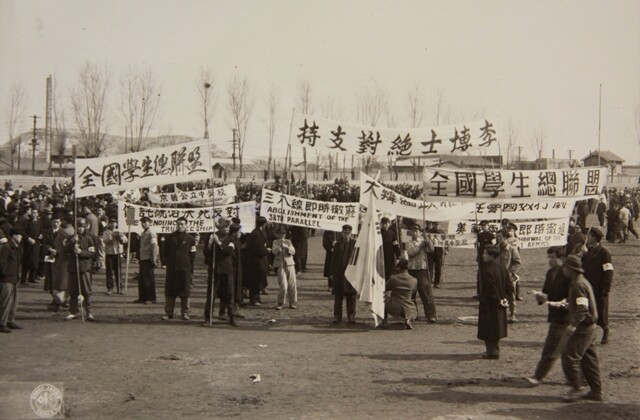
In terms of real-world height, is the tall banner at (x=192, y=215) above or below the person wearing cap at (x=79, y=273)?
above

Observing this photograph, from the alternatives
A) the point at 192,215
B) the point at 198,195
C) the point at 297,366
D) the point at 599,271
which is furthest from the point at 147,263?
the point at 599,271

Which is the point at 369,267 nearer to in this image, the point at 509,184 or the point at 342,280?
the point at 342,280

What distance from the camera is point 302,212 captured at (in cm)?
1692

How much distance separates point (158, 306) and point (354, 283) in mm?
4977

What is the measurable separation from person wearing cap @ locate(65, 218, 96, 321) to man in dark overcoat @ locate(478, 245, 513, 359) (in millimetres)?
7761

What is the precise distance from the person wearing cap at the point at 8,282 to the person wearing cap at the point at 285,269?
17.6ft

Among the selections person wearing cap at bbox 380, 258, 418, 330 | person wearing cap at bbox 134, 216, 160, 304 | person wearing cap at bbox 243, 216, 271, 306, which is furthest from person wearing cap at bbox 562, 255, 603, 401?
person wearing cap at bbox 134, 216, 160, 304

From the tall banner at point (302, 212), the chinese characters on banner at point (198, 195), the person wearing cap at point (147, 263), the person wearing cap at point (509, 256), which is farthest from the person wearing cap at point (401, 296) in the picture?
the chinese characters on banner at point (198, 195)

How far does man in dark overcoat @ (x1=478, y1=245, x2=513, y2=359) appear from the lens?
10414mm

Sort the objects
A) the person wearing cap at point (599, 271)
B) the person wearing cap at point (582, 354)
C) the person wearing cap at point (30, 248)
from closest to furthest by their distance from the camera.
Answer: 1. the person wearing cap at point (582, 354)
2. the person wearing cap at point (599, 271)
3. the person wearing cap at point (30, 248)

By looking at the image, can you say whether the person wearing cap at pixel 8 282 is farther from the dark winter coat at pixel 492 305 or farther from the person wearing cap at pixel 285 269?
the dark winter coat at pixel 492 305

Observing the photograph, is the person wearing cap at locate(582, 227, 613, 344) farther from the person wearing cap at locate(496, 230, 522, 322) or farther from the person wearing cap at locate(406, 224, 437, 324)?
the person wearing cap at locate(406, 224, 437, 324)

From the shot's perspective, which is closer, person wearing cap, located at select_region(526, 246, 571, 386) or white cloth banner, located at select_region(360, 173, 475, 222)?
person wearing cap, located at select_region(526, 246, 571, 386)

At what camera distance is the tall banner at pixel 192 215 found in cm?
1620
